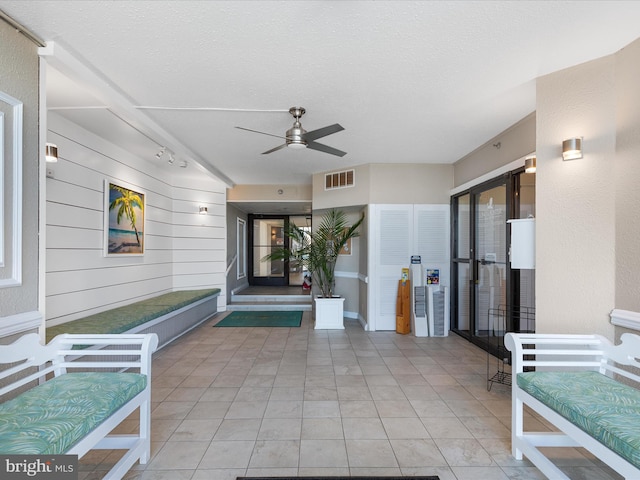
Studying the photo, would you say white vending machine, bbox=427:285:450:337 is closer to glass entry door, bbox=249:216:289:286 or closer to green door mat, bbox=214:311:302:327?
green door mat, bbox=214:311:302:327

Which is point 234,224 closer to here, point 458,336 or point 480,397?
point 458,336

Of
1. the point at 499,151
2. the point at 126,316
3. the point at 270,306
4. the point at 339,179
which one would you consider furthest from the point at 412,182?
the point at 126,316

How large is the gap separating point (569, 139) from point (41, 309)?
158 inches

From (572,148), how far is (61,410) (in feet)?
11.6

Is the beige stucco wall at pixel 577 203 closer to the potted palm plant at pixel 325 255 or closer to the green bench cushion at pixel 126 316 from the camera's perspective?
the potted palm plant at pixel 325 255

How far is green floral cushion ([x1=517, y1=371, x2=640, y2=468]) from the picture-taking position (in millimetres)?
1419

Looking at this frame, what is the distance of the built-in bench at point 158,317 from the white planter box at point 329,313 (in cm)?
204

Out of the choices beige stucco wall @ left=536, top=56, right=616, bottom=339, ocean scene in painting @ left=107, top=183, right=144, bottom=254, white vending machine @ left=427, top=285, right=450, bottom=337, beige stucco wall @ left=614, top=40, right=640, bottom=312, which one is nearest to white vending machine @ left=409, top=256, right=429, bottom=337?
white vending machine @ left=427, top=285, right=450, bottom=337

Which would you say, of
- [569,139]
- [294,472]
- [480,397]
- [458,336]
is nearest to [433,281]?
[458,336]

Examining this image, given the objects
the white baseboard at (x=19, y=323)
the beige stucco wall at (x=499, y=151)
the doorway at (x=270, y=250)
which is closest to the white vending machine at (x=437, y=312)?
the beige stucco wall at (x=499, y=151)

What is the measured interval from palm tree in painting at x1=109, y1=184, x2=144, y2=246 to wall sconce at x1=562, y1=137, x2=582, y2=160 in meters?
4.83

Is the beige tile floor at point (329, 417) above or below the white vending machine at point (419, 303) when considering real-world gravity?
below

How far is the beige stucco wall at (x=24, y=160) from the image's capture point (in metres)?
2.07

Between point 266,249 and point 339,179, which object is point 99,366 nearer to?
point 339,179
